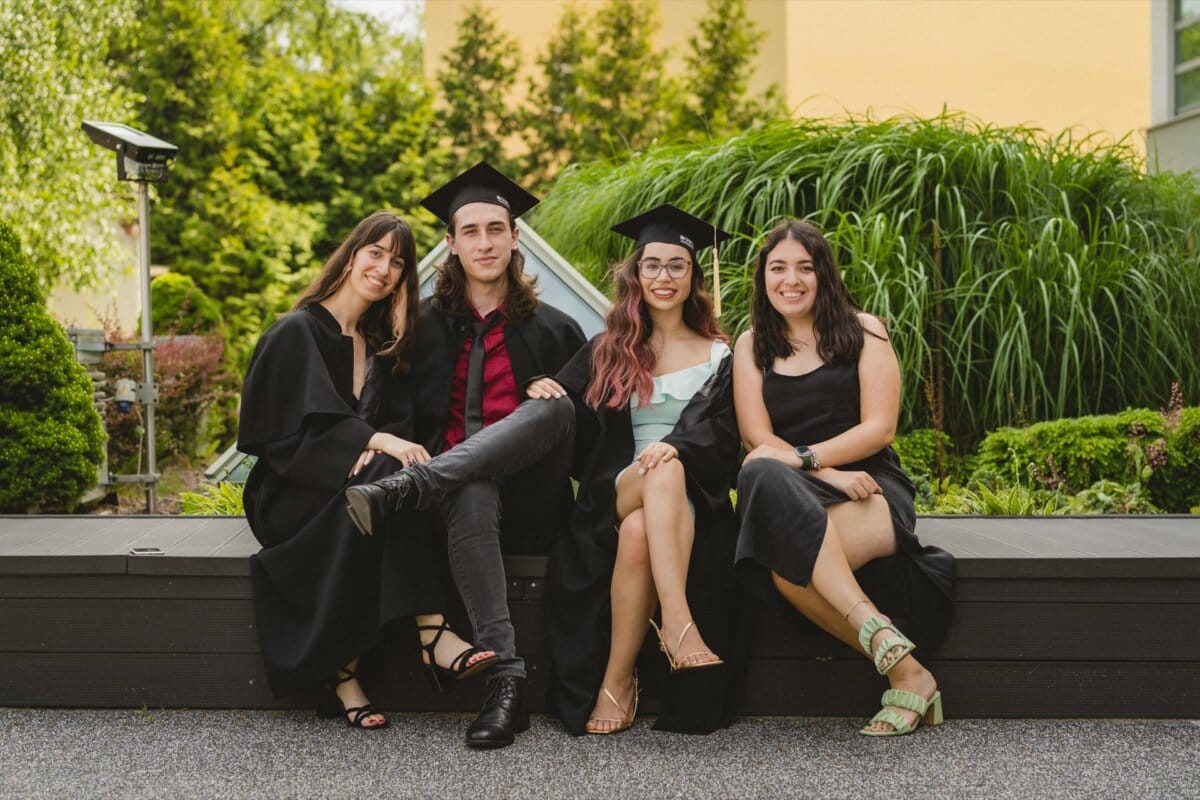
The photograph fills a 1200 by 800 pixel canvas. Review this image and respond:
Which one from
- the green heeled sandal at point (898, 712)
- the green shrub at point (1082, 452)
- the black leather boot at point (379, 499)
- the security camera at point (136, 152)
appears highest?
the security camera at point (136, 152)

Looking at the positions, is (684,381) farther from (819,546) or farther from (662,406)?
(819,546)

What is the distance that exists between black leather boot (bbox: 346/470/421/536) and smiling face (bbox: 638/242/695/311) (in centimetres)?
89

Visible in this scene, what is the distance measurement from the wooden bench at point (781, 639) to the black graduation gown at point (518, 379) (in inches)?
5.1

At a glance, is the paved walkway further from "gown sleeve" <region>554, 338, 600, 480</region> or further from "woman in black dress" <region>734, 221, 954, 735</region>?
"gown sleeve" <region>554, 338, 600, 480</region>

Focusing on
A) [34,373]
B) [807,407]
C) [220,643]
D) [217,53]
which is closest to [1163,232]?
[807,407]

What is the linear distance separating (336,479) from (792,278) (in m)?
1.35

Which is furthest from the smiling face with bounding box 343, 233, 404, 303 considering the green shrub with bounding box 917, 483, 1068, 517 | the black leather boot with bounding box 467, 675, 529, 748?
the green shrub with bounding box 917, 483, 1068, 517

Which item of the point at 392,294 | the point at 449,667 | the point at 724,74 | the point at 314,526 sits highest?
the point at 724,74

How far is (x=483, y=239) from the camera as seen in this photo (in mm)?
3174

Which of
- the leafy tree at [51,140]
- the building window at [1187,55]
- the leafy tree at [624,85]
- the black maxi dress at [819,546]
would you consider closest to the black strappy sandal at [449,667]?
the black maxi dress at [819,546]

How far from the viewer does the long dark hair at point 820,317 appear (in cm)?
299

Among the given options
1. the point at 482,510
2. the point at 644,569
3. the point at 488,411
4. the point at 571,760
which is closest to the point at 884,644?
the point at 644,569

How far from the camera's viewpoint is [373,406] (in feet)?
9.93

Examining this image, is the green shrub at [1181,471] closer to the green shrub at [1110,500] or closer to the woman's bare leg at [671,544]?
the green shrub at [1110,500]
